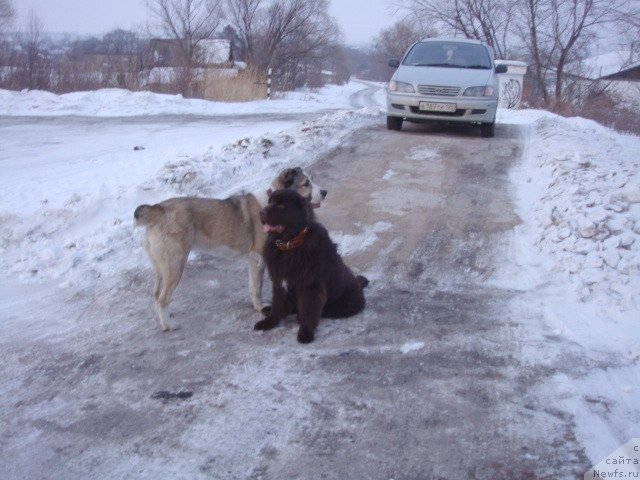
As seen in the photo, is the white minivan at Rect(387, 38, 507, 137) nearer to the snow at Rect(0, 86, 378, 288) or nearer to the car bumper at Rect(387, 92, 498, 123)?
the car bumper at Rect(387, 92, 498, 123)

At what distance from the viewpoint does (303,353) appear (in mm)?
4508

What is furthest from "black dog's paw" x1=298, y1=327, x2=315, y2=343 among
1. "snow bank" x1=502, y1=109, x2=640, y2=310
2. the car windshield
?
the car windshield

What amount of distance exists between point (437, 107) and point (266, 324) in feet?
26.4

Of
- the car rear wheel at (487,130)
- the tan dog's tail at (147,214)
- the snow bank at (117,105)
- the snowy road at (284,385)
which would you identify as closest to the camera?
the snowy road at (284,385)

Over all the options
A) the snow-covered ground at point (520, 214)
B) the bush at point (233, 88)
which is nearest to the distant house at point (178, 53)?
the bush at point (233, 88)

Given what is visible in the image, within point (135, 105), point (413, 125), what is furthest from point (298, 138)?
point (135, 105)

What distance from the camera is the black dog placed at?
15.4 ft

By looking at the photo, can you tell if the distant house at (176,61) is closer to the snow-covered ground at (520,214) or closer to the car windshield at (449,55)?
the snow-covered ground at (520,214)

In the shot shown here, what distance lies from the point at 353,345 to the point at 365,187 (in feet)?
15.1

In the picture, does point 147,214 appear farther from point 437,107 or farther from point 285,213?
point 437,107

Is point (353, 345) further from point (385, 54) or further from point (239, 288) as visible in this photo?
point (385, 54)

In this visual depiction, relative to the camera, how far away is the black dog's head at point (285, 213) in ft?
15.2

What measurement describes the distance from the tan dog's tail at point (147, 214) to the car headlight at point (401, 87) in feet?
27.0

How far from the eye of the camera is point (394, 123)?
12.8 metres
